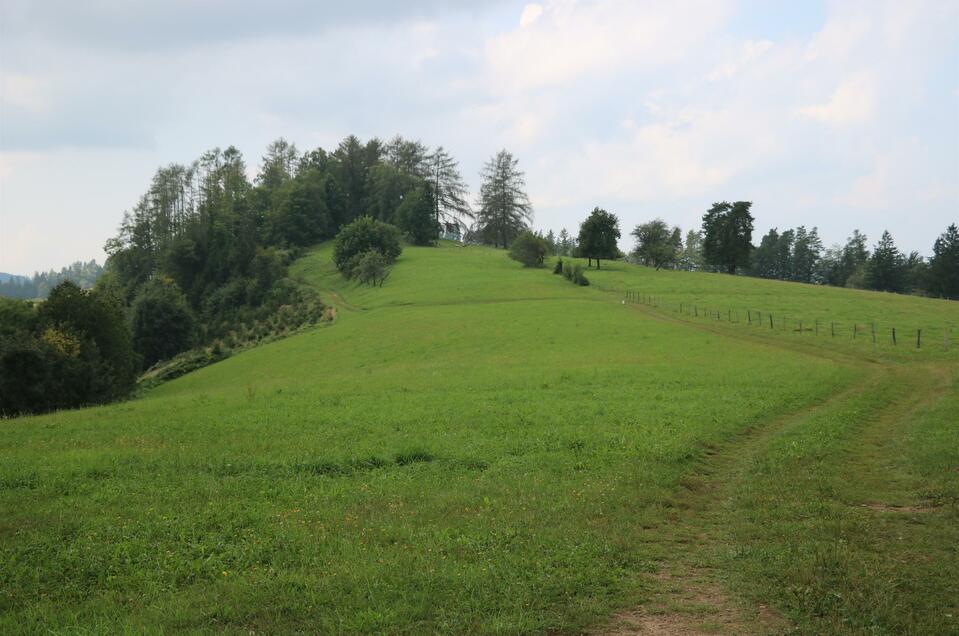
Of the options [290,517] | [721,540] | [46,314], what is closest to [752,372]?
[721,540]

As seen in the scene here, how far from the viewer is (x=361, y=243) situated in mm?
108312

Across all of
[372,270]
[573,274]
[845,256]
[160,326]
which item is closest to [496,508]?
[160,326]

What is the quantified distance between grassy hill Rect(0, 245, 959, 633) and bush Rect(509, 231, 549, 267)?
78435mm

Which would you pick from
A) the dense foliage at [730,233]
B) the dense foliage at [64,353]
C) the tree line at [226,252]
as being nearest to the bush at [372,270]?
the tree line at [226,252]

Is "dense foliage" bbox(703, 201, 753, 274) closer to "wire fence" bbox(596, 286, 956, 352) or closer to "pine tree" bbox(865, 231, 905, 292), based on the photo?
"pine tree" bbox(865, 231, 905, 292)

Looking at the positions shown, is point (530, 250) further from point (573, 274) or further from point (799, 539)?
point (799, 539)

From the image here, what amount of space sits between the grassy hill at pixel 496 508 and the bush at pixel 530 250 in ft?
257

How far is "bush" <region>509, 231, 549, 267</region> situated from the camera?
349ft

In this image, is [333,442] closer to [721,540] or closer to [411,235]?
[721,540]

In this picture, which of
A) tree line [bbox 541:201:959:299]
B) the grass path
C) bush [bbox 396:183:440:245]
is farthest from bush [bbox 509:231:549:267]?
the grass path

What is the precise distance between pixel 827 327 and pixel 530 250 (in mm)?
61385

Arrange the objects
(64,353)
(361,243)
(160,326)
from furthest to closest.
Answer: (361,243) < (160,326) < (64,353)

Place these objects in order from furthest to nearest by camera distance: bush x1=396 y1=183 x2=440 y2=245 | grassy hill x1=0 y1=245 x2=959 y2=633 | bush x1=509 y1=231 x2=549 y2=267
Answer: bush x1=396 y1=183 x2=440 y2=245 < bush x1=509 y1=231 x2=549 y2=267 < grassy hill x1=0 y1=245 x2=959 y2=633

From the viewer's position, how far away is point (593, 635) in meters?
7.52
